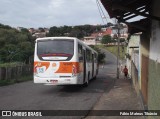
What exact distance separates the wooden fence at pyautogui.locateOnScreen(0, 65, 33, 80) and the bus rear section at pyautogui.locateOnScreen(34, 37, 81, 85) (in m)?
11.3

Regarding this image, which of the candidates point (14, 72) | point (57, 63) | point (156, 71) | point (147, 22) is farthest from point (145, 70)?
point (14, 72)

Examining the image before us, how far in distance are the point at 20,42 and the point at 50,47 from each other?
5872 centimetres

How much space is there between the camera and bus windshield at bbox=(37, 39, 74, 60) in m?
18.0

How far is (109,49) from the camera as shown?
14025 centimetres

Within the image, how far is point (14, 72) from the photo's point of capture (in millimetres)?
32438

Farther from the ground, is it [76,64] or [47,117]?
[76,64]

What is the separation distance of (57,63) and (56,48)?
0.79 metres

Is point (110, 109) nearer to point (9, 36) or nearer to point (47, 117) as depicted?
point (47, 117)

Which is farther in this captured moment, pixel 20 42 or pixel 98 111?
pixel 20 42

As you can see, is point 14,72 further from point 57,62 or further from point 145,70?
point 145,70

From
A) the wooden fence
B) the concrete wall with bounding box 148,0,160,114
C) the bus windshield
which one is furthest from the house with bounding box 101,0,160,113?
the wooden fence

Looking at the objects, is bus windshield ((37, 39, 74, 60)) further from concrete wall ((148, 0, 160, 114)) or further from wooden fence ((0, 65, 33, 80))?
wooden fence ((0, 65, 33, 80))

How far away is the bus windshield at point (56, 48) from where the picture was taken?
18.0 meters

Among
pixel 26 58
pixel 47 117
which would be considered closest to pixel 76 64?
pixel 47 117
